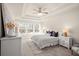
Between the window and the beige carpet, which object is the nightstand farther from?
the window

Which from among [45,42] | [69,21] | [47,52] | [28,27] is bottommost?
[47,52]

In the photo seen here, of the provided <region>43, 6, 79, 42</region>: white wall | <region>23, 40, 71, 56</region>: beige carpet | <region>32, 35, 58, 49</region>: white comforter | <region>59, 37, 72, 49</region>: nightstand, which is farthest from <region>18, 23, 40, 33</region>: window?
<region>23, 40, 71, 56</region>: beige carpet

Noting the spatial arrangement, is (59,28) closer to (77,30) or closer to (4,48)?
(77,30)

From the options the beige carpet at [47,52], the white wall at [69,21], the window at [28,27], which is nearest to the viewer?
the beige carpet at [47,52]

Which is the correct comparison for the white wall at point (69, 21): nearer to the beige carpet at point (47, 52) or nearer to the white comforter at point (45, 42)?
the beige carpet at point (47, 52)

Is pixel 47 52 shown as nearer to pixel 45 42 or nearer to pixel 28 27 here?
pixel 45 42

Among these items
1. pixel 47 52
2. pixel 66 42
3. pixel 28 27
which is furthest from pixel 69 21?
pixel 28 27

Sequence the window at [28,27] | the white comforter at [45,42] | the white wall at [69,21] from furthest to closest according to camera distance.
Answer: the window at [28,27]
the white comforter at [45,42]
the white wall at [69,21]

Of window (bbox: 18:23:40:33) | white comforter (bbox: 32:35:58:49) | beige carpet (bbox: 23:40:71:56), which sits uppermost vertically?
window (bbox: 18:23:40:33)

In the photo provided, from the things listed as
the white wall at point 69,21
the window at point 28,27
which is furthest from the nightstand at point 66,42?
the window at point 28,27

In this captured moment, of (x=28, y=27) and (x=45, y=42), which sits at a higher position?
(x=28, y=27)

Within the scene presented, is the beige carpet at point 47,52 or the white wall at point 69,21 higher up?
the white wall at point 69,21

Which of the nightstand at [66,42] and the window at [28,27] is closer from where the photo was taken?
the nightstand at [66,42]

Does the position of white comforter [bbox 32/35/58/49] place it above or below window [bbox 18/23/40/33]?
below
